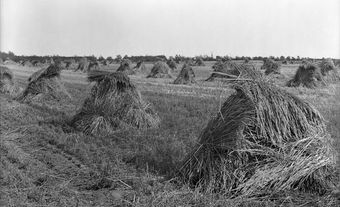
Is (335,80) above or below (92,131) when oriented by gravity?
above

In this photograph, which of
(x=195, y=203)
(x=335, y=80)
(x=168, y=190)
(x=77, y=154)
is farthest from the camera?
(x=335, y=80)

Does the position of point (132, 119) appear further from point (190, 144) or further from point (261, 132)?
point (261, 132)

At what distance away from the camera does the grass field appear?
23.5 ft

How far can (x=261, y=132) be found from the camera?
26.2 ft

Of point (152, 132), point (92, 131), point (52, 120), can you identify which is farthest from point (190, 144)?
point (52, 120)

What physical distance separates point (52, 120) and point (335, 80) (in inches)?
980

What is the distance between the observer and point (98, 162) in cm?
986

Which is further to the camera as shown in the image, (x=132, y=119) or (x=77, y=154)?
(x=132, y=119)

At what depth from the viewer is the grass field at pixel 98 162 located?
7.16 meters

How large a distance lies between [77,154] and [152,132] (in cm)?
314

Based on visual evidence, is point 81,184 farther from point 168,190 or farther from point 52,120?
point 52,120

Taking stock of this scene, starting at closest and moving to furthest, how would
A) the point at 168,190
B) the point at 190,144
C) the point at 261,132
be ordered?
the point at 168,190, the point at 261,132, the point at 190,144

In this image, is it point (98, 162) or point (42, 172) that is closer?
point (42, 172)

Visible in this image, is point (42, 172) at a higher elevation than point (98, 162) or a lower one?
lower
